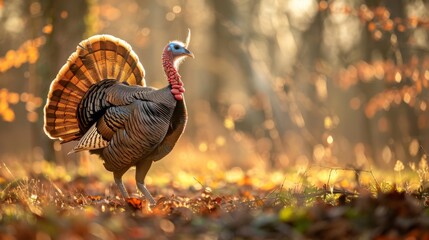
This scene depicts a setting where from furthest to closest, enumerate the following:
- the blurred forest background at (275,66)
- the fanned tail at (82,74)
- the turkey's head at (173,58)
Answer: the blurred forest background at (275,66) < the fanned tail at (82,74) < the turkey's head at (173,58)

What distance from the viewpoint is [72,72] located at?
7.30m

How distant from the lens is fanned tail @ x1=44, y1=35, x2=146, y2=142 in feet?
23.9

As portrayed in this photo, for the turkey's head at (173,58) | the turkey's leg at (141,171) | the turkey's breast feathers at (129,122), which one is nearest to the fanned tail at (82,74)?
the turkey's breast feathers at (129,122)

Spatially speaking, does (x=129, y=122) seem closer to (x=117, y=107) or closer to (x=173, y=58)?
(x=117, y=107)

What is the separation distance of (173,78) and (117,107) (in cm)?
63

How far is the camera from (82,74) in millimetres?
7320

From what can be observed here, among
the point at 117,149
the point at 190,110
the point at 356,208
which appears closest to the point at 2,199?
the point at 117,149

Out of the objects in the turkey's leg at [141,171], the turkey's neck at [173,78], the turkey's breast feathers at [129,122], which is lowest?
the turkey's leg at [141,171]

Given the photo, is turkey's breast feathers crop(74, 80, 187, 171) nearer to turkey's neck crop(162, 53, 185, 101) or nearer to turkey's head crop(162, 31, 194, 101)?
turkey's neck crop(162, 53, 185, 101)

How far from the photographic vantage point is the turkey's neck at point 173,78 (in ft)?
22.5

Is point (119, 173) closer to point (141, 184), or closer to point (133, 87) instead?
point (141, 184)

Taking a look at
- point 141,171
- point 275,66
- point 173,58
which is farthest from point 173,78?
point 275,66

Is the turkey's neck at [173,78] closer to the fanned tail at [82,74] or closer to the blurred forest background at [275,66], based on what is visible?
the fanned tail at [82,74]

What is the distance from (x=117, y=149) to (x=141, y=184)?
487 millimetres
